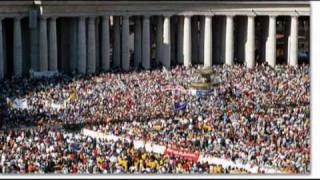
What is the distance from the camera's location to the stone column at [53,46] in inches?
3910

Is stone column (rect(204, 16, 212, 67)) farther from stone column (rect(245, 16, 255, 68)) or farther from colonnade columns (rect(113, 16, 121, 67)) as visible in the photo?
colonnade columns (rect(113, 16, 121, 67))

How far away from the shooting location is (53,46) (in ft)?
328

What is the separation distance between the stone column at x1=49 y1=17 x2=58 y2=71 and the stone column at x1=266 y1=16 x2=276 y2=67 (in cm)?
2599

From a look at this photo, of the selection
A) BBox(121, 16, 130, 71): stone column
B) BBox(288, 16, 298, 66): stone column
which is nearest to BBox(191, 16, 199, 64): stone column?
BBox(121, 16, 130, 71): stone column

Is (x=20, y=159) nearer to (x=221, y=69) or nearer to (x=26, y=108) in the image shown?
(x=26, y=108)

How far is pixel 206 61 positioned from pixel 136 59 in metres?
8.41

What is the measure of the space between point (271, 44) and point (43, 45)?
27964mm

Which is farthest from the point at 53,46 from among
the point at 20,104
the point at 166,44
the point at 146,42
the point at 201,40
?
the point at 20,104

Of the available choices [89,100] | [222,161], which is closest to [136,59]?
[89,100]

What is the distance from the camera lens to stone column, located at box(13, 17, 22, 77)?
9669cm

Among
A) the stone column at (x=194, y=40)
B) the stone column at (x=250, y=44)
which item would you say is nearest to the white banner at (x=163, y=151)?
the stone column at (x=250, y=44)

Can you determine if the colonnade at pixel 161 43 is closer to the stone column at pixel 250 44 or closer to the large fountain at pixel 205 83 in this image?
the stone column at pixel 250 44

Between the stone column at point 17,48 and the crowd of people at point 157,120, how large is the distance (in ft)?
18.6

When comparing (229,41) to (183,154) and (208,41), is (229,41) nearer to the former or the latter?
(208,41)
